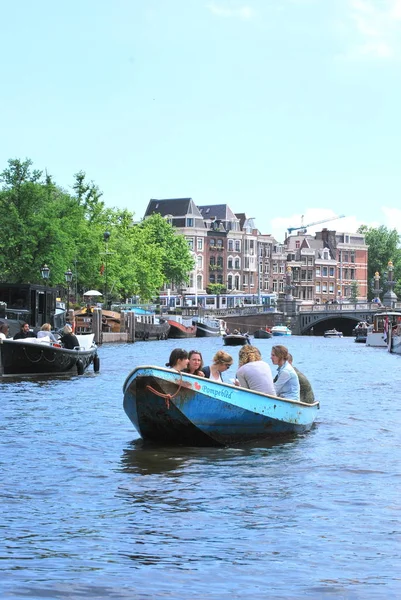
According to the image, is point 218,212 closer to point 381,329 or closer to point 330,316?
point 330,316

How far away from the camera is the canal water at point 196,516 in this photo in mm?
9859

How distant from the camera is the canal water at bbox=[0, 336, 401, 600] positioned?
9.86m

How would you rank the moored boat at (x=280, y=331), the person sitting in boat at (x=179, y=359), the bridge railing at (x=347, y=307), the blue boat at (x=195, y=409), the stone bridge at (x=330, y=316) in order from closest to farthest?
the blue boat at (x=195, y=409) < the person sitting in boat at (x=179, y=359) < the moored boat at (x=280, y=331) < the stone bridge at (x=330, y=316) < the bridge railing at (x=347, y=307)

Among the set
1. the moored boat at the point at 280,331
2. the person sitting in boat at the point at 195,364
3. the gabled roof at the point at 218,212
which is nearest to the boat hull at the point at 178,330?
the moored boat at the point at 280,331

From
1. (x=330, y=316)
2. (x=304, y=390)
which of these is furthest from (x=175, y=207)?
(x=304, y=390)

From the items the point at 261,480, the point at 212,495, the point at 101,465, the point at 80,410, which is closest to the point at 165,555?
the point at 212,495

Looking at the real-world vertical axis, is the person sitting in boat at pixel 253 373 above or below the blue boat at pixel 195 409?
above

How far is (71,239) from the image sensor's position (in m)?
78.1

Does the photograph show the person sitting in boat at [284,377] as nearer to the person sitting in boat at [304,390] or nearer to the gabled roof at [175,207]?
the person sitting in boat at [304,390]

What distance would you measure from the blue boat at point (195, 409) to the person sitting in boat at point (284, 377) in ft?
1.79

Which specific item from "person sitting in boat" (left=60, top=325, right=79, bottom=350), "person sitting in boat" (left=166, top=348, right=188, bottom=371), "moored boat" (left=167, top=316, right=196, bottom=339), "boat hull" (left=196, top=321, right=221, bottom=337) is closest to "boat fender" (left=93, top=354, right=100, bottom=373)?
"person sitting in boat" (left=60, top=325, right=79, bottom=350)

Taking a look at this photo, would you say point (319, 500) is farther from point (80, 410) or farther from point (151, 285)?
point (151, 285)

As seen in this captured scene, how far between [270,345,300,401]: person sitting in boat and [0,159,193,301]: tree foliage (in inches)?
2059

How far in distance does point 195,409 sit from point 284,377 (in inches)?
109
